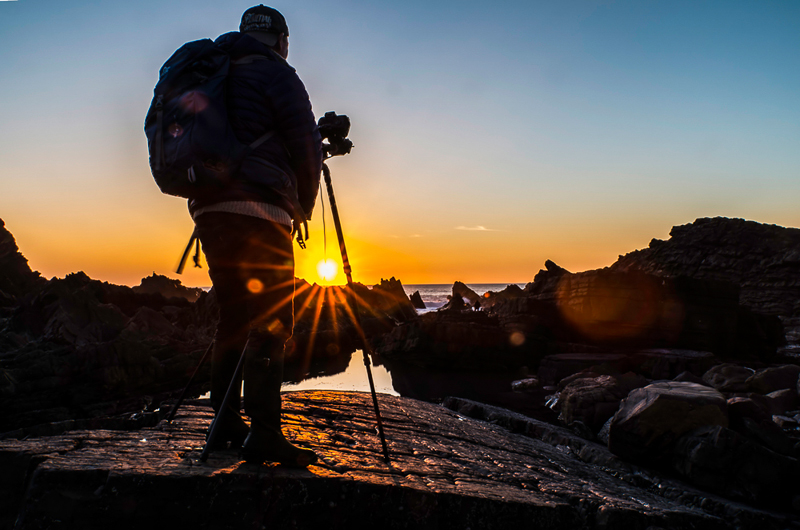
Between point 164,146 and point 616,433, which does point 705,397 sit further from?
point 164,146

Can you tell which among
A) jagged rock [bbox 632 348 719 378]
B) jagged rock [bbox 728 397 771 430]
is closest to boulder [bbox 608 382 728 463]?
jagged rock [bbox 728 397 771 430]

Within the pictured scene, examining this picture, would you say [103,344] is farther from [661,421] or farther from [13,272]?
[13,272]

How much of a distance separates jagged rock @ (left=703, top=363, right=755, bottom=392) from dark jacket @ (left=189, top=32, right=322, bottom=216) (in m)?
12.6

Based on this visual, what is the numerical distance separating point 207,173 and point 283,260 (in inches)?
21.4

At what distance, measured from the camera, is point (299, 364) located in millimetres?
17875

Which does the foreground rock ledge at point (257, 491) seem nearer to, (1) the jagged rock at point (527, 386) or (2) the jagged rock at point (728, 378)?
(2) the jagged rock at point (728, 378)

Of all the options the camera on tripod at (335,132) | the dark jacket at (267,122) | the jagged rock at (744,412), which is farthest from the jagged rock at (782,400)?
the dark jacket at (267,122)

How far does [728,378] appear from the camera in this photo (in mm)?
10984

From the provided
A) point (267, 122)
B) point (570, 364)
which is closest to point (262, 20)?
point (267, 122)

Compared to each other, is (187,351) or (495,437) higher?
(187,351)

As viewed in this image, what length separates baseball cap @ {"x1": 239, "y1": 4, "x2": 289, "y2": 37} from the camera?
86.6 inches

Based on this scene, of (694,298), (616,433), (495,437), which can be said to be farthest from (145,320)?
(694,298)

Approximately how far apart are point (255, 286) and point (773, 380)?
14.0 metres

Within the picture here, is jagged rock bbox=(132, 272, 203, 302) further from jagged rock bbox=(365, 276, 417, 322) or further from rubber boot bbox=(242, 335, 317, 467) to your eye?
rubber boot bbox=(242, 335, 317, 467)
